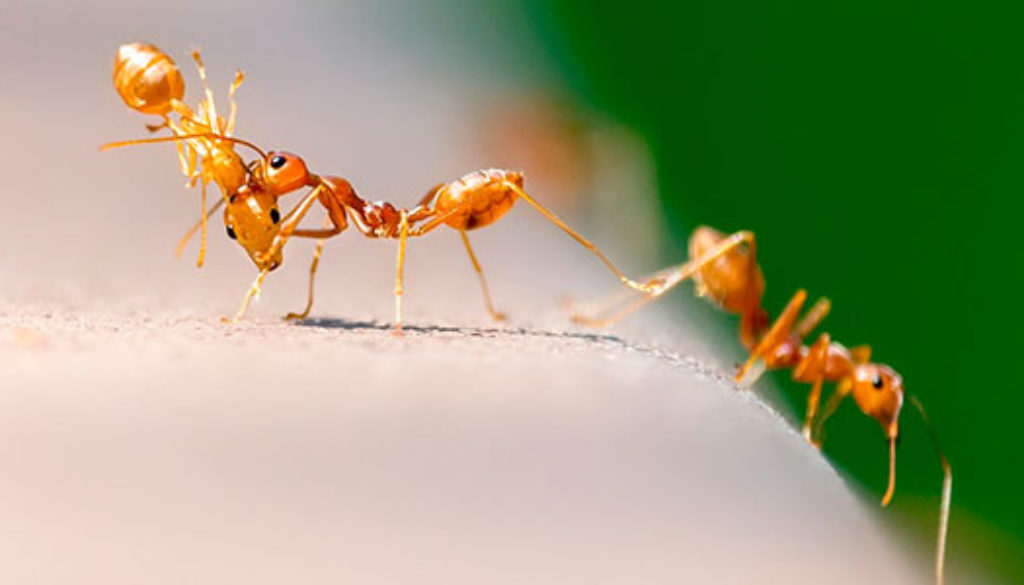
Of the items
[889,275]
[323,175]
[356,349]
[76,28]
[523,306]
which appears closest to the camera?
[356,349]

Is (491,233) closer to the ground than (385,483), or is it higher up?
closer to the ground

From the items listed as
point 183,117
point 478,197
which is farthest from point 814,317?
point 183,117

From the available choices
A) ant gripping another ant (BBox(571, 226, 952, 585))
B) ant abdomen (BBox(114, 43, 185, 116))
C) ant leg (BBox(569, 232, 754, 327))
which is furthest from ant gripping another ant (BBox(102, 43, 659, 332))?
ant gripping another ant (BBox(571, 226, 952, 585))

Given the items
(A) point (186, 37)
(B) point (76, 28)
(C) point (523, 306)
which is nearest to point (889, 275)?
(C) point (523, 306)

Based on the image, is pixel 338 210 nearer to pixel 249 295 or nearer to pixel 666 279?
pixel 249 295

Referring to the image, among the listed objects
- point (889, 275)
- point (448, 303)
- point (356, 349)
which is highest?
point (356, 349)

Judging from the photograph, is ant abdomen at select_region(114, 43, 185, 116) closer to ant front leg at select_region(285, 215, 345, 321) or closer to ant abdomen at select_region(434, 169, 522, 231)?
ant front leg at select_region(285, 215, 345, 321)

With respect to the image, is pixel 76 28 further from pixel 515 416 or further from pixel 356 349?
pixel 515 416
